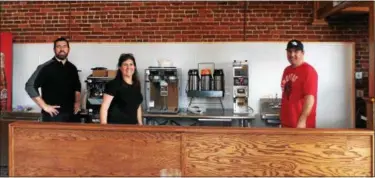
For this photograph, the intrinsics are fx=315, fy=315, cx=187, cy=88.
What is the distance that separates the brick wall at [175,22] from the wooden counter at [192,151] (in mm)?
3776

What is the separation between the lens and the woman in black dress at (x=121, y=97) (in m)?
2.41

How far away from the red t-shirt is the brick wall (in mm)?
2674

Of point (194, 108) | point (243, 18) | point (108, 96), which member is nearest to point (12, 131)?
point (108, 96)

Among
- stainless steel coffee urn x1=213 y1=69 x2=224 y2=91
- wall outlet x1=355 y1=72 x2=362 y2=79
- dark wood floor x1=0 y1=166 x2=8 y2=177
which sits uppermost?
wall outlet x1=355 y1=72 x2=362 y2=79

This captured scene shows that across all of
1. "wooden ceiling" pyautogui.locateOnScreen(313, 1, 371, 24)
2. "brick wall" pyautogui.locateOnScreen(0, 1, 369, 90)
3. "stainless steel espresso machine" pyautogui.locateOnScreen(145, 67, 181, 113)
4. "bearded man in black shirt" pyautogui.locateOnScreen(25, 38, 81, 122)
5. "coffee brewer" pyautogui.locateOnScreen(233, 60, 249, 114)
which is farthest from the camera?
"brick wall" pyautogui.locateOnScreen(0, 1, 369, 90)

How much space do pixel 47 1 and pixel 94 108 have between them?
2270 millimetres

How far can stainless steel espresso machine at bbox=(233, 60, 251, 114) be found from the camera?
4.67m

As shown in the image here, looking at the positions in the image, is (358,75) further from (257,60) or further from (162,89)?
(162,89)

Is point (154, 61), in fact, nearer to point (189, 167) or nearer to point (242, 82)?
point (242, 82)

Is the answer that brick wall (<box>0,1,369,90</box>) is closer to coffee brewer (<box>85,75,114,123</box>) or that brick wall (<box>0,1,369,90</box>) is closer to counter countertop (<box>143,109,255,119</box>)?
coffee brewer (<box>85,75,114,123</box>)

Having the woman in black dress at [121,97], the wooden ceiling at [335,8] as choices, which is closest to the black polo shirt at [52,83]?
the woman in black dress at [121,97]

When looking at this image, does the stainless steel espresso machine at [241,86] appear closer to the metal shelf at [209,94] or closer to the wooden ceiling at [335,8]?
the metal shelf at [209,94]

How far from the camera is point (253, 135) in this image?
165 centimetres

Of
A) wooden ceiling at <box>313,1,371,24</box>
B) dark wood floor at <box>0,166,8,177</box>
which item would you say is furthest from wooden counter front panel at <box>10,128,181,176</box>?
wooden ceiling at <box>313,1,371,24</box>
